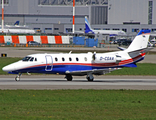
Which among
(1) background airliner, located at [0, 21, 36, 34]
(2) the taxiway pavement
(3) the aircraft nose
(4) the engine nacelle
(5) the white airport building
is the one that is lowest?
(2) the taxiway pavement

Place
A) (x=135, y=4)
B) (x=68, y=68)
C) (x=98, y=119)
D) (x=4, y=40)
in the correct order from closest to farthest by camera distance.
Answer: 1. (x=98, y=119)
2. (x=68, y=68)
3. (x=4, y=40)
4. (x=135, y=4)

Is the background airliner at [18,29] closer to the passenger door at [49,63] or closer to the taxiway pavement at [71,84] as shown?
the taxiway pavement at [71,84]

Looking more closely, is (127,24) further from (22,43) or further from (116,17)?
(22,43)

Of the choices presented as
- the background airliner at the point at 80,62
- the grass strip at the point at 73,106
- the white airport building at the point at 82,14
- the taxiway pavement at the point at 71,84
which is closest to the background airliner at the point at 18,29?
the white airport building at the point at 82,14

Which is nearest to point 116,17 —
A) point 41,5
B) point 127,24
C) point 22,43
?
point 127,24

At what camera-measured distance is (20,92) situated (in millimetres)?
22688

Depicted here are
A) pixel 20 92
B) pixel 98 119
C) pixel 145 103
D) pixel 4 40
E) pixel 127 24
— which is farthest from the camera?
pixel 127 24

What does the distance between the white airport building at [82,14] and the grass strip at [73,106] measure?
129m

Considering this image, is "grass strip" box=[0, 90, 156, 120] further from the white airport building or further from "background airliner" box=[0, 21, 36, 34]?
the white airport building

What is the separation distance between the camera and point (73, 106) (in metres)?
17.3

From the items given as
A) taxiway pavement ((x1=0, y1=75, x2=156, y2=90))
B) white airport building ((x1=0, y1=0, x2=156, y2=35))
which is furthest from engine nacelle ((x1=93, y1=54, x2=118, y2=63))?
white airport building ((x1=0, y1=0, x2=156, y2=35))

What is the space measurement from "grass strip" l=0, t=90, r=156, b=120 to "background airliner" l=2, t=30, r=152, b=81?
24.4 ft

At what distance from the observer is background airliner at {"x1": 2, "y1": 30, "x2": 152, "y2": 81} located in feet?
98.7

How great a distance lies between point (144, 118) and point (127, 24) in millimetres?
143474
